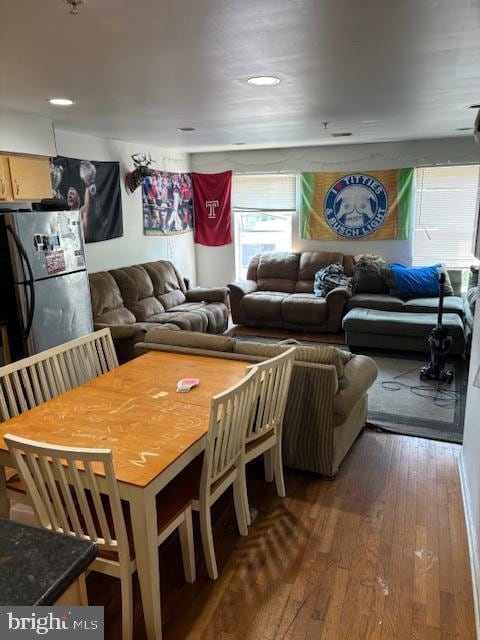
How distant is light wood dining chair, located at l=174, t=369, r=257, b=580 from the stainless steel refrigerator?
2032 mm

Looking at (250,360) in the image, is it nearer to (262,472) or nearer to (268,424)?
(268,424)

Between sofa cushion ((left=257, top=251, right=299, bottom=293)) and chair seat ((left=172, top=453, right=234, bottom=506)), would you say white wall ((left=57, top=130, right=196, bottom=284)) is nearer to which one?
sofa cushion ((left=257, top=251, right=299, bottom=293))

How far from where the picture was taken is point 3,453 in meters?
1.75

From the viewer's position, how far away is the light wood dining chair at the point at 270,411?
7.30ft

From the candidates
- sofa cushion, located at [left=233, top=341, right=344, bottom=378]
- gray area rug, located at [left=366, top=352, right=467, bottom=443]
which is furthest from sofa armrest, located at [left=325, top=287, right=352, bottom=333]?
sofa cushion, located at [left=233, top=341, right=344, bottom=378]

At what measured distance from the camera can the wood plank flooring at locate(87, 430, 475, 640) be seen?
1.78m

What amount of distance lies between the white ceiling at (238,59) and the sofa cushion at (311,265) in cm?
235

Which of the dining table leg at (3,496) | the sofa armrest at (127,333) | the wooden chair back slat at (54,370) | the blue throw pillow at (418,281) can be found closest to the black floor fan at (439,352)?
the blue throw pillow at (418,281)

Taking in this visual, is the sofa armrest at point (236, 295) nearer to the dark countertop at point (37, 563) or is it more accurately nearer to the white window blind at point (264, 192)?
the white window blind at point (264, 192)

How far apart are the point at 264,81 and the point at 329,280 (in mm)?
3413

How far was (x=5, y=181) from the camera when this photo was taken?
3.49 meters

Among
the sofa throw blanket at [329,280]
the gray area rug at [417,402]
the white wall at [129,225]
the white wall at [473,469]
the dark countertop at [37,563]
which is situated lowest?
the gray area rug at [417,402]

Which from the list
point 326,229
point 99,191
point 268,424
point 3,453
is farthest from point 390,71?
point 326,229

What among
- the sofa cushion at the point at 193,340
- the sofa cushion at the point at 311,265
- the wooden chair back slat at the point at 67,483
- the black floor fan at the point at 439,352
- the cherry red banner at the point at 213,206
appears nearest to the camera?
the wooden chair back slat at the point at 67,483
